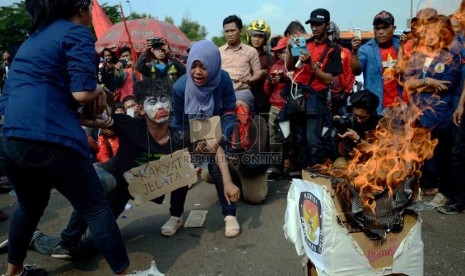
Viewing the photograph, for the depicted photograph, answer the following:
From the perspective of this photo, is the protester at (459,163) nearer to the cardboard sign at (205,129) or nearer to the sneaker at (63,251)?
the cardboard sign at (205,129)

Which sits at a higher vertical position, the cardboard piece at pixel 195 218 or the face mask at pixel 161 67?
the face mask at pixel 161 67

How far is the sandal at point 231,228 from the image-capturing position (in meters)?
3.66

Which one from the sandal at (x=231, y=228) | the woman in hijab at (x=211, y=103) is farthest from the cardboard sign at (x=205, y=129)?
the sandal at (x=231, y=228)

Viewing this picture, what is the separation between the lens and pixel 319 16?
15.5 ft

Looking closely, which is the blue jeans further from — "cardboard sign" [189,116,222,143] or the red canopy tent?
the red canopy tent

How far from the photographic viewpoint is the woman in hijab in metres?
3.64

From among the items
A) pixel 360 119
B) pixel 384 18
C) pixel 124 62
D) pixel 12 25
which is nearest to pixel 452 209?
pixel 360 119

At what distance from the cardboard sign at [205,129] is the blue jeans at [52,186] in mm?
1414

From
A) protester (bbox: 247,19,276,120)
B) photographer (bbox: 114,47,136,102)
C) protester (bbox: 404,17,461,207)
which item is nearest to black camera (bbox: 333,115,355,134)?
protester (bbox: 404,17,461,207)

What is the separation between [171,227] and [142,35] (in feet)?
25.4

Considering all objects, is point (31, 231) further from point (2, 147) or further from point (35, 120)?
point (35, 120)

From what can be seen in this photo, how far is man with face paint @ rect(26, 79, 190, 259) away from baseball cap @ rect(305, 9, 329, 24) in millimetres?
2178

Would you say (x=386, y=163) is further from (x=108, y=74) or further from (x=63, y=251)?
(x=108, y=74)

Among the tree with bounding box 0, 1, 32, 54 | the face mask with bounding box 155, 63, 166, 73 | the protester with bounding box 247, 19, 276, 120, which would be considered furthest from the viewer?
the tree with bounding box 0, 1, 32, 54
